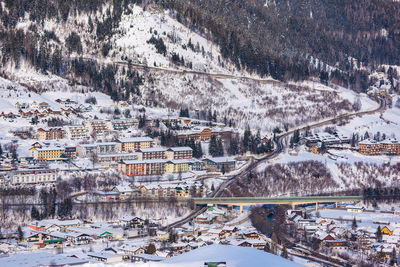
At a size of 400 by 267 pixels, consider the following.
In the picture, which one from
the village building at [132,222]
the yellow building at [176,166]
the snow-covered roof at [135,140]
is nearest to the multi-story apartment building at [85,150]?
the snow-covered roof at [135,140]

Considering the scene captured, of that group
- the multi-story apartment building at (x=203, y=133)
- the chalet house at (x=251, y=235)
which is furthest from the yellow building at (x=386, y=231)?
the multi-story apartment building at (x=203, y=133)

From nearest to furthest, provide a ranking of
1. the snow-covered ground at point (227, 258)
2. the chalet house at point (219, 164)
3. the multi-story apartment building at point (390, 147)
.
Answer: the snow-covered ground at point (227, 258) < the chalet house at point (219, 164) < the multi-story apartment building at point (390, 147)

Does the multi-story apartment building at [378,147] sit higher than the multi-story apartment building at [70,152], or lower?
higher

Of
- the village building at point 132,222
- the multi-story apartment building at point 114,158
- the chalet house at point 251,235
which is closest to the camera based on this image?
the chalet house at point 251,235

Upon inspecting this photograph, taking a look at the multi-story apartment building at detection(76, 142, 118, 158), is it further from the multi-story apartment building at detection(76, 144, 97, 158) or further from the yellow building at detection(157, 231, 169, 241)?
the yellow building at detection(157, 231, 169, 241)

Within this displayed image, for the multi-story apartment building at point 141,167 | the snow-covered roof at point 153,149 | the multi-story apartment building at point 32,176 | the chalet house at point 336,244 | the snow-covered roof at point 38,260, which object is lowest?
the snow-covered roof at point 38,260

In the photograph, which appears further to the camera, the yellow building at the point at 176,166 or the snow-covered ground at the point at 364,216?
the yellow building at the point at 176,166

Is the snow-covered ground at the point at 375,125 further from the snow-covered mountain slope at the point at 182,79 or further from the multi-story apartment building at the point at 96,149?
the multi-story apartment building at the point at 96,149
